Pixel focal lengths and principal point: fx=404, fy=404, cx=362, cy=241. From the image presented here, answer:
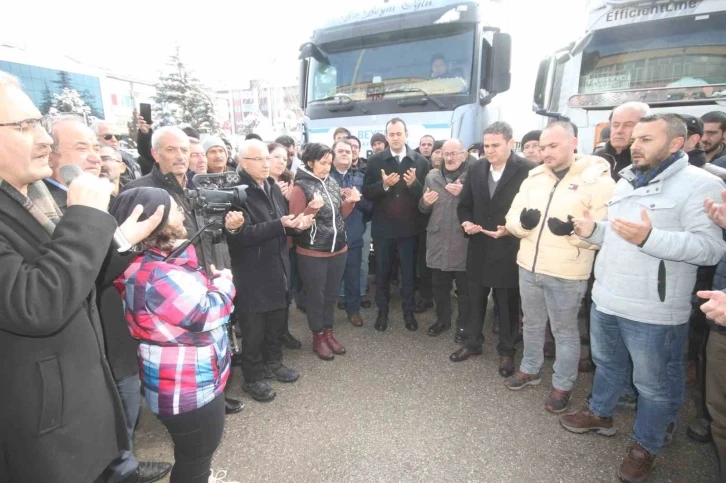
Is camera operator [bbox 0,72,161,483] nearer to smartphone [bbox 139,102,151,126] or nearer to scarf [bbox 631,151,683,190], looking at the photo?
scarf [bbox 631,151,683,190]

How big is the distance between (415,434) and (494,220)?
1.86 metres

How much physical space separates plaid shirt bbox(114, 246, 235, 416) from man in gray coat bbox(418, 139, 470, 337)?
2713 mm

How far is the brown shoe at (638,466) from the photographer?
234 cm

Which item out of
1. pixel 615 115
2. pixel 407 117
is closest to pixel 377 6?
pixel 407 117

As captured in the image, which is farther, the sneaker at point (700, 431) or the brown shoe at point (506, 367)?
the brown shoe at point (506, 367)

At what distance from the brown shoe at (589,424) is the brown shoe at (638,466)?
36cm

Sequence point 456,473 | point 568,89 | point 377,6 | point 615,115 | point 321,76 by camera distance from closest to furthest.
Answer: point 456,473 → point 615,115 → point 568,89 → point 377,6 → point 321,76

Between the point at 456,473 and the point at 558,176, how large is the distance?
214 cm

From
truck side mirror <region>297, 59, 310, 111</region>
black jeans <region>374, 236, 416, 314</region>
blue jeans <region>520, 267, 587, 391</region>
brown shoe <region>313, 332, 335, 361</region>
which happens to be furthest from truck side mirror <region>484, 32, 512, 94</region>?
brown shoe <region>313, 332, 335, 361</region>

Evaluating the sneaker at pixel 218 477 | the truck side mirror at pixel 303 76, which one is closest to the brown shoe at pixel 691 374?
the sneaker at pixel 218 477

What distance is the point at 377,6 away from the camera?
237 inches

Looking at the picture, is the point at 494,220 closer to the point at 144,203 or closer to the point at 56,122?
the point at 144,203

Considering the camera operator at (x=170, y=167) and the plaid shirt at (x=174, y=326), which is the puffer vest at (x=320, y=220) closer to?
the camera operator at (x=170, y=167)

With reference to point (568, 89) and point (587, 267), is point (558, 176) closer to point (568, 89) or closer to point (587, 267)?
point (587, 267)
